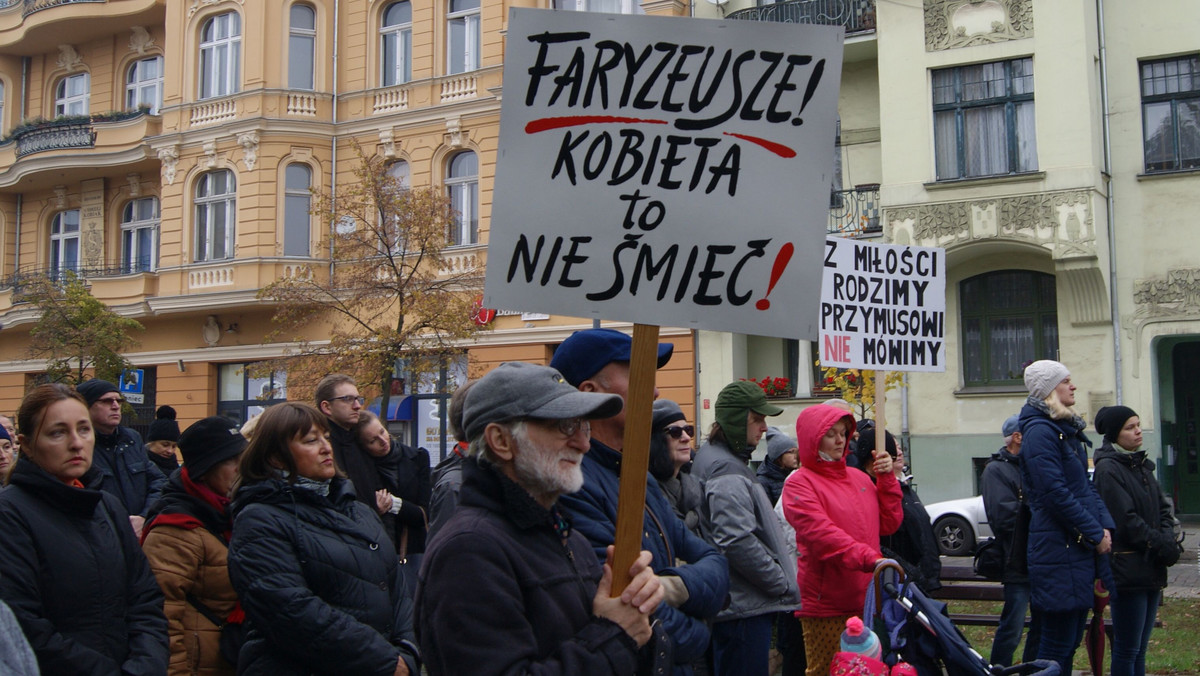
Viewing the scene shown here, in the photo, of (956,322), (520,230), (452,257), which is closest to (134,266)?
(452,257)

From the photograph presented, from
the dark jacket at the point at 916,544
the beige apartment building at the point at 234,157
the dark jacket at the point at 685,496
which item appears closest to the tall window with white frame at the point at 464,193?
the beige apartment building at the point at 234,157

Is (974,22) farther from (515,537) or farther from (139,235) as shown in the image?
(139,235)

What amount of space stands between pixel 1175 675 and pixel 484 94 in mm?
20191

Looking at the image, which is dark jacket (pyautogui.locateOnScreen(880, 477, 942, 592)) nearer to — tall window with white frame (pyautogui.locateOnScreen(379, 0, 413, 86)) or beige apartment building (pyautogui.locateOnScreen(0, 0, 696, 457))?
beige apartment building (pyautogui.locateOnScreen(0, 0, 696, 457))

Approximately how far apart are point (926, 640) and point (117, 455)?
501 centimetres

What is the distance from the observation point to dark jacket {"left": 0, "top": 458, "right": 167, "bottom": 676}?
3.84 meters

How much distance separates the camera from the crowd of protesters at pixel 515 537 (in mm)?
2861

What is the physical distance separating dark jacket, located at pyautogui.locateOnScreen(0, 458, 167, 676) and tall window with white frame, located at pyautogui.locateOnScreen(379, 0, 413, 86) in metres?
23.9

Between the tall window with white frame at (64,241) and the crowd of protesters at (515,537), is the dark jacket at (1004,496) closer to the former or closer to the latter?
the crowd of protesters at (515,537)

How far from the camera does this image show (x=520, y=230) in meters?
3.27

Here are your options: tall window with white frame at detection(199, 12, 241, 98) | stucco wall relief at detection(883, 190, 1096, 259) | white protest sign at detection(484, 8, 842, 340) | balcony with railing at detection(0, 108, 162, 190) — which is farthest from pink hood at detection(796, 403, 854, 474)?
balcony with railing at detection(0, 108, 162, 190)

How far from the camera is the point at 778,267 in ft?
10.8

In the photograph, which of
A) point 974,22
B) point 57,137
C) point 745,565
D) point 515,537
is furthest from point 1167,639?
point 57,137

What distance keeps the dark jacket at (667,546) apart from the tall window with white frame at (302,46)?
25835mm
